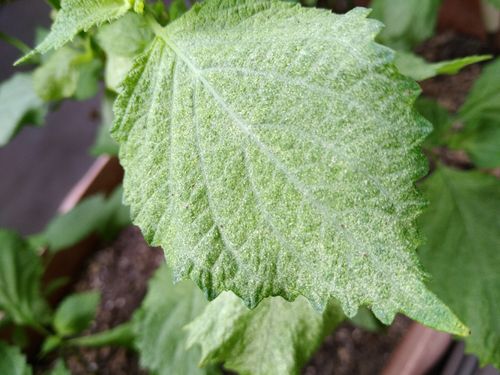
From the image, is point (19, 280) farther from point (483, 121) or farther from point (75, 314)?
point (483, 121)

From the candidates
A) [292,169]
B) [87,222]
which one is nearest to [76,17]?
[292,169]

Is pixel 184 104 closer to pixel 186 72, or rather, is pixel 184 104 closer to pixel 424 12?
pixel 186 72

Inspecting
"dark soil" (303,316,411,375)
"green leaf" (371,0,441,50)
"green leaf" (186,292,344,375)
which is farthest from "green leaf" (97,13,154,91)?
"dark soil" (303,316,411,375)

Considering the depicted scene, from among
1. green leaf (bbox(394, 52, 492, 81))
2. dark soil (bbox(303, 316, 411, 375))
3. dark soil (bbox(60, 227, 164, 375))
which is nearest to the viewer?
green leaf (bbox(394, 52, 492, 81))

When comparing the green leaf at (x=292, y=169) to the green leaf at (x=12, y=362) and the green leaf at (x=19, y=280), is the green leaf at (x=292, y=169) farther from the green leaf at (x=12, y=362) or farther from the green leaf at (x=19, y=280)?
the green leaf at (x=19, y=280)

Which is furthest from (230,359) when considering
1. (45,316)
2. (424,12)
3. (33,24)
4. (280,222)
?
(33,24)

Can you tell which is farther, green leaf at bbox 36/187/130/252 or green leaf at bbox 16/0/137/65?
green leaf at bbox 36/187/130/252

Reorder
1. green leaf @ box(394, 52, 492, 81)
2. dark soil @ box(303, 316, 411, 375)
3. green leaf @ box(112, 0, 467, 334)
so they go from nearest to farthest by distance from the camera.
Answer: green leaf @ box(112, 0, 467, 334), green leaf @ box(394, 52, 492, 81), dark soil @ box(303, 316, 411, 375)

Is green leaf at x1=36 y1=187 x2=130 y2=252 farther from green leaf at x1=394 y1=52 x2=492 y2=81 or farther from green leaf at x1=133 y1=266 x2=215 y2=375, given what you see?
green leaf at x1=394 y1=52 x2=492 y2=81
